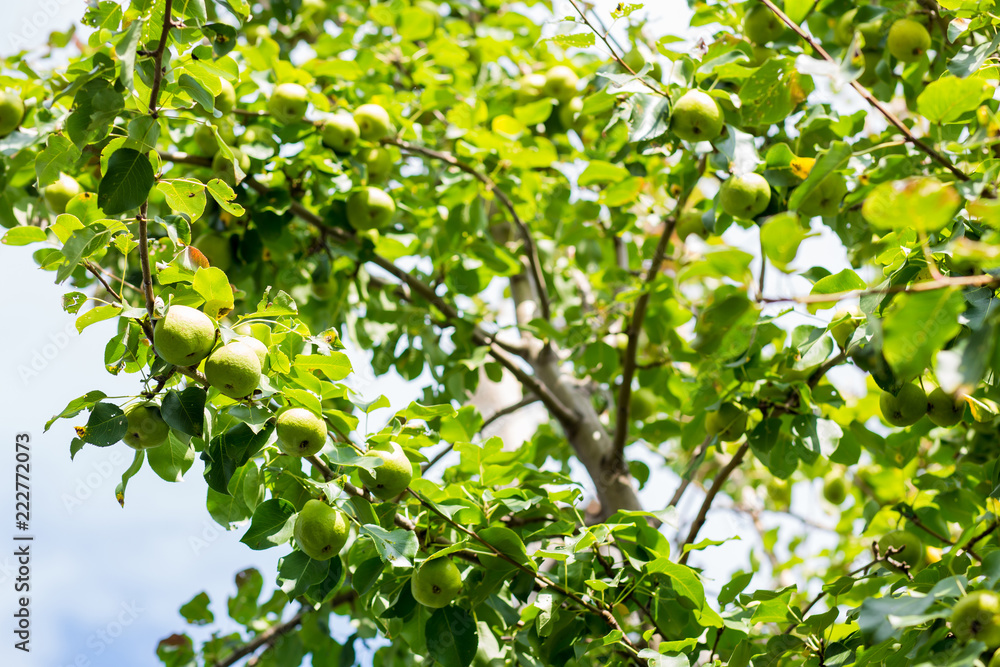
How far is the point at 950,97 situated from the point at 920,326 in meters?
0.69

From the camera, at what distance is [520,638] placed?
2121mm

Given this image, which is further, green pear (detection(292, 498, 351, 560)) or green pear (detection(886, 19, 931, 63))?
green pear (detection(886, 19, 931, 63))

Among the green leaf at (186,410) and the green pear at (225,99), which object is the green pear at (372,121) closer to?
the green pear at (225,99)

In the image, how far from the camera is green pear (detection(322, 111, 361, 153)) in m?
2.46

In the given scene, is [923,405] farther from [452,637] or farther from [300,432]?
[300,432]

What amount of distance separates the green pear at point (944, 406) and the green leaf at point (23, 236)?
77.3 inches

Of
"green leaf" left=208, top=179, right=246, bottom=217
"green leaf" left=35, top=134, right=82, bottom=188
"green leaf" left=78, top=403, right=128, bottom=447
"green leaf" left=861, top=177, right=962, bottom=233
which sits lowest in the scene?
"green leaf" left=861, top=177, right=962, bottom=233

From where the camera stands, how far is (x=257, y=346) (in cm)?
155

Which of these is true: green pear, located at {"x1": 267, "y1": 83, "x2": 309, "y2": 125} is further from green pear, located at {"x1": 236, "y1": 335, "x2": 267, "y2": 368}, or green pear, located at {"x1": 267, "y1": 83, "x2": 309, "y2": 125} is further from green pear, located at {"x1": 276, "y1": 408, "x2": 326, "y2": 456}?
green pear, located at {"x1": 276, "y1": 408, "x2": 326, "y2": 456}

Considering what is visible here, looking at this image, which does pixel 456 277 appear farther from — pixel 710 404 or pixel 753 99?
pixel 753 99

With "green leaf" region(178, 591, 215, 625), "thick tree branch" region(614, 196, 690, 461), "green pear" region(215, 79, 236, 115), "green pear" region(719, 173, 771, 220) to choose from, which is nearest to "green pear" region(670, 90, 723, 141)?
"green pear" region(719, 173, 771, 220)

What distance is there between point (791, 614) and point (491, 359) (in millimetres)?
1696

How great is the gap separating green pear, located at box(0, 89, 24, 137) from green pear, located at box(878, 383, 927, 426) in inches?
92.6

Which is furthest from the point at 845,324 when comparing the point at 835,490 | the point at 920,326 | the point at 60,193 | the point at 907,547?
the point at 60,193
